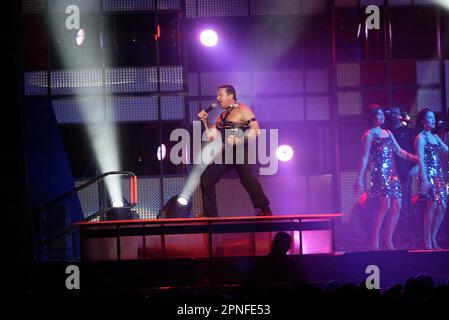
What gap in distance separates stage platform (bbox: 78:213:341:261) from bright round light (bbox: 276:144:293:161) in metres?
3.50

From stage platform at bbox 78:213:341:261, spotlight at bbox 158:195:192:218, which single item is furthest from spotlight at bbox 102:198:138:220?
stage platform at bbox 78:213:341:261

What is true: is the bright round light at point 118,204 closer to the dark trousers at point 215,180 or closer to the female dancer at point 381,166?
the dark trousers at point 215,180

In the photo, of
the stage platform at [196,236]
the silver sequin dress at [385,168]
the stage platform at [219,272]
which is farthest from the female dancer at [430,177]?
the stage platform at [196,236]

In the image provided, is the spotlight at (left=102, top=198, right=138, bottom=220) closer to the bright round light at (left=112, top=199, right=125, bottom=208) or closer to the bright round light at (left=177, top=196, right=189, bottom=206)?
the bright round light at (left=112, top=199, right=125, bottom=208)

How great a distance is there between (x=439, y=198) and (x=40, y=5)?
21.5 feet

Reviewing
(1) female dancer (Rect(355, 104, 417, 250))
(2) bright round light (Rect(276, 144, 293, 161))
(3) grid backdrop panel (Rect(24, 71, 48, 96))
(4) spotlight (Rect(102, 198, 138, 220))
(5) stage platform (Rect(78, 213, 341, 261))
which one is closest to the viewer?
(5) stage platform (Rect(78, 213, 341, 261))

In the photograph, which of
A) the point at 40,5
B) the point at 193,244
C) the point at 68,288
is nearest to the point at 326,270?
the point at 193,244

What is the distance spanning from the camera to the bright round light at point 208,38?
12477 millimetres

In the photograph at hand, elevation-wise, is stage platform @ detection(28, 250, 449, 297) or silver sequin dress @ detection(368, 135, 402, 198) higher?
silver sequin dress @ detection(368, 135, 402, 198)

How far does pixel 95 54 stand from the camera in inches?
487

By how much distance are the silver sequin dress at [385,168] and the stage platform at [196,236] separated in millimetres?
1061

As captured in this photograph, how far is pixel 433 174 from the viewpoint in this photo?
985 centimetres

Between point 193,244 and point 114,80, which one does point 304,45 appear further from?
point 193,244

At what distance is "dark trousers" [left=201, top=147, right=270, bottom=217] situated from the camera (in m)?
9.70
